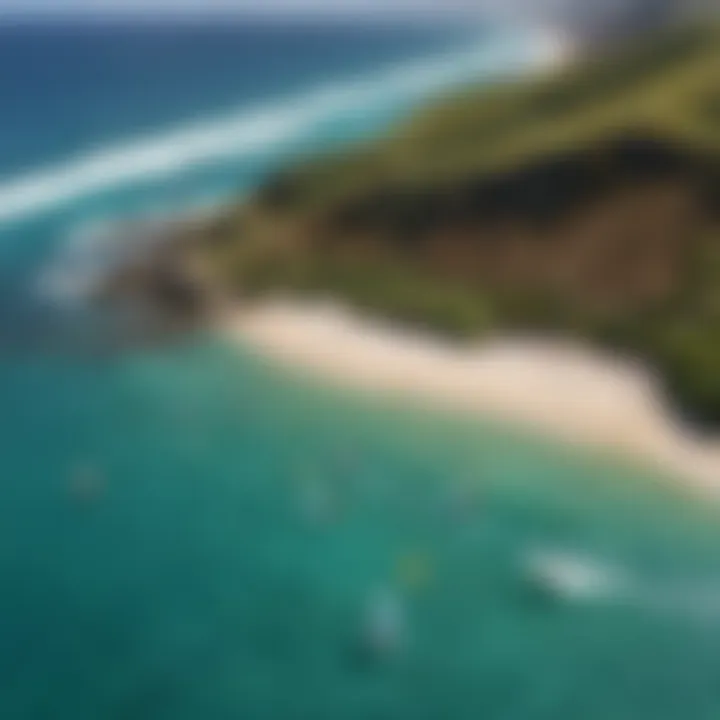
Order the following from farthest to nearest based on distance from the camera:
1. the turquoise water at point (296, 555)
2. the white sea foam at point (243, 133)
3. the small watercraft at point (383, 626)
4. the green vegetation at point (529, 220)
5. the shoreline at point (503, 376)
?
the white sea foam at point (243, 133) → the green vegetation at point (529, 220) → the shoreline at point (503, 376) → the small watercraft at point (383, 626) → the turquoise water at point (296, 555)

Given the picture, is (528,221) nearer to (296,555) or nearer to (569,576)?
(569,576)

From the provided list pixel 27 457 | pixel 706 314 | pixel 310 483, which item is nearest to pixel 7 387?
pixel 27 457

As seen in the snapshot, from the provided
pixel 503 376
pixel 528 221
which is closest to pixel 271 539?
pixel 503 376

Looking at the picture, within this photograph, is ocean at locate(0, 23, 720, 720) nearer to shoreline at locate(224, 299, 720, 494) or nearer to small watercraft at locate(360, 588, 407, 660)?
small watercraft at locate(360, 588, 407, 660)

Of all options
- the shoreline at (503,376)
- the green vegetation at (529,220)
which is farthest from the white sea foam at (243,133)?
the shoreline at (503,376)

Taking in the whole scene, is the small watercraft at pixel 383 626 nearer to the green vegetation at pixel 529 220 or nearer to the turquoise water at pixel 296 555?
the turquoise water at pixel 296 555

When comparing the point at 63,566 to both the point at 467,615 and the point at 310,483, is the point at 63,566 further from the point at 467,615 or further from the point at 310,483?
the point at 467,615
